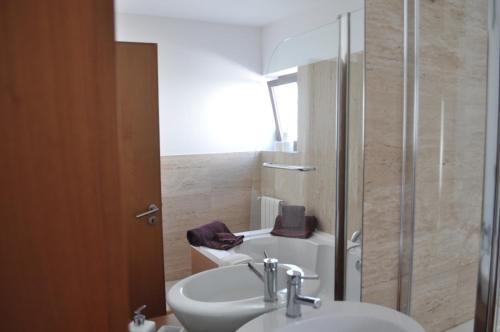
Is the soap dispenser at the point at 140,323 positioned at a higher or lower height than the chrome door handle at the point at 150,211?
lower

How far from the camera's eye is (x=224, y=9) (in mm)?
1076

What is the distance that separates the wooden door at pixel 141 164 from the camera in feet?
2.84

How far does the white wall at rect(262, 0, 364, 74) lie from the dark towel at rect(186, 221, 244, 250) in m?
0.49

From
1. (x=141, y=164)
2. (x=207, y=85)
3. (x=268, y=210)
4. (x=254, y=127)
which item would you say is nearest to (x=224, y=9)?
(x=207, y=85)

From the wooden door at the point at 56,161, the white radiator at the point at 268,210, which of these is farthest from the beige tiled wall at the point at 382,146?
the wooden door at the point at 56,161

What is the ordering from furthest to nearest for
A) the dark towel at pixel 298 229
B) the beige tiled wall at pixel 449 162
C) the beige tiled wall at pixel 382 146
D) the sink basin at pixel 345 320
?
the beige tiled wall at pixel 449 162 → the beige tiled wall at pixel 382 146 → the dark towel at pixel 298 229 → the sink basin at pixel 345 320

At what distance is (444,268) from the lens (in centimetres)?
168

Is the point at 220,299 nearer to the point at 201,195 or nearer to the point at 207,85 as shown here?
the point at 201,195

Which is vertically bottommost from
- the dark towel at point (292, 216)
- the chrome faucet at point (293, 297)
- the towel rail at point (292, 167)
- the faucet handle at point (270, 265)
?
the chrome faucet at point (293, 297)

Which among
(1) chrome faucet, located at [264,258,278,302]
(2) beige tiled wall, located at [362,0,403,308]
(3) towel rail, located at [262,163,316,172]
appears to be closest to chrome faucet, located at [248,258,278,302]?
(1) chrome faucet, located at [264,258,278,302]

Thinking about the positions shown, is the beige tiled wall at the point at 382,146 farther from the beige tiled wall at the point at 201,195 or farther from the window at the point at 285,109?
the beige tiled wall at the point at 201,195

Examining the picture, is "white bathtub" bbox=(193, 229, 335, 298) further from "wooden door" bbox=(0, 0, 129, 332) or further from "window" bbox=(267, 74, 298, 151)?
"wooden door" bbox=(0, 0, 129, 332)

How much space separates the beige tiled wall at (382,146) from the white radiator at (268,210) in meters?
0.39

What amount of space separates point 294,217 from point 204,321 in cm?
46
